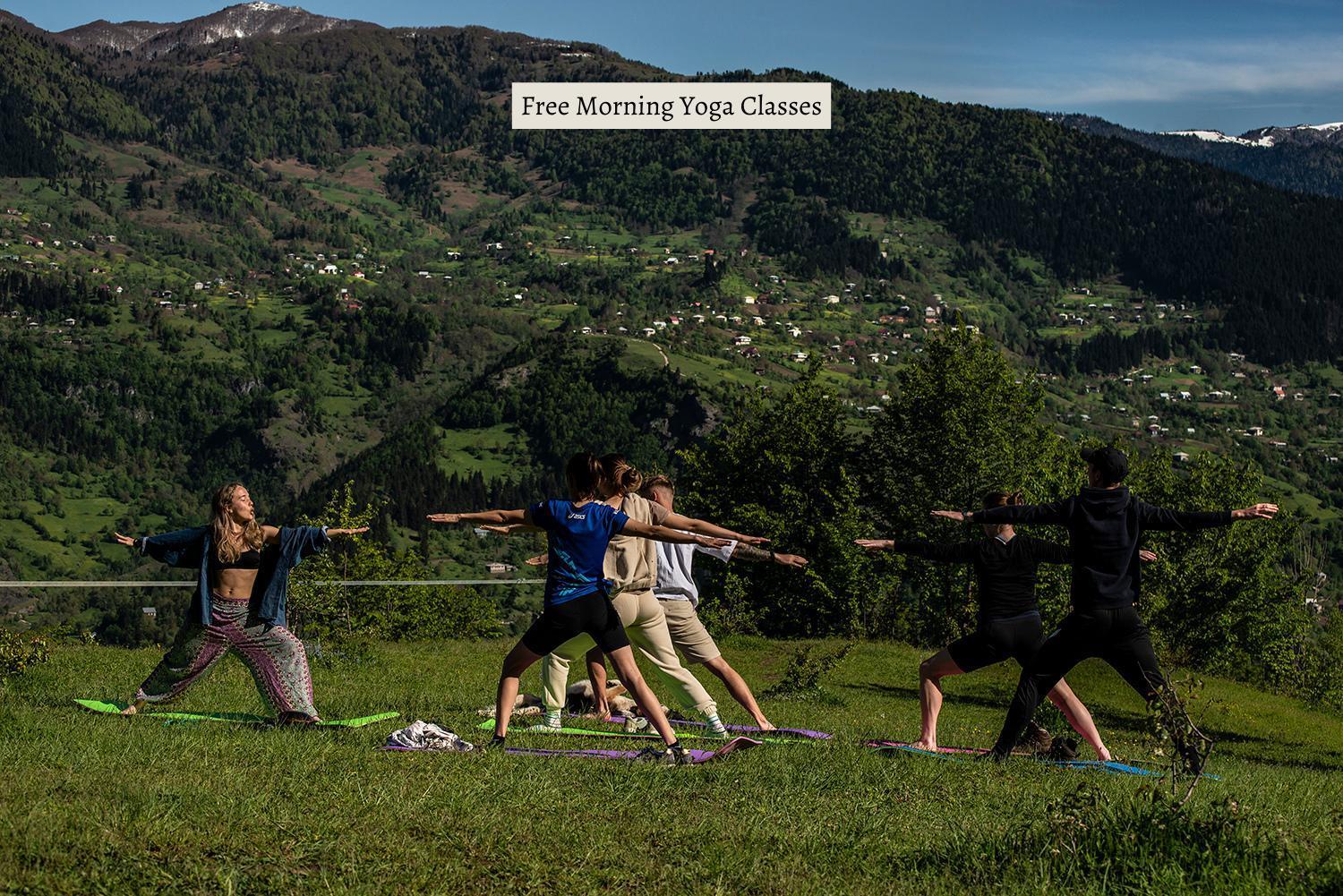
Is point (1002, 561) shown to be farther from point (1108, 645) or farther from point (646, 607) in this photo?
point (646, 607)

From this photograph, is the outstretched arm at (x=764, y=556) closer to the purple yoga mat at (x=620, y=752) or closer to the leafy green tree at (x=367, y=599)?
the purple yoga mat at (x=620, y=752)

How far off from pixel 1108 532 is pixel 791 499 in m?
41.1

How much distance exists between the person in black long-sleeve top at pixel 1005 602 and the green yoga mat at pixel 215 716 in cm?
446

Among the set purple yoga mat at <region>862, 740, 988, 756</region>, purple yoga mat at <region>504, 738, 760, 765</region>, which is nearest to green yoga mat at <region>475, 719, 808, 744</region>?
purple yoga mat at <region>862, 740, 988, 756</region>

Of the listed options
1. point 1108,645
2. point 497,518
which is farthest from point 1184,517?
point 497,518

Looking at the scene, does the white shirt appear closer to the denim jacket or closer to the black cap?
the denim jacket

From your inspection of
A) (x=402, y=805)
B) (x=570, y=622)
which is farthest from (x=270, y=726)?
(x=402, y=805)

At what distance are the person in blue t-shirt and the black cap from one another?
115 inches

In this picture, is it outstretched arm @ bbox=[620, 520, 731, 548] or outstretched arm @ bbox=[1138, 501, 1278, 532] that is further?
outstretched arm @ bbox=[1138, 501, 1278, 532]

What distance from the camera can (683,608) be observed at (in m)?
13.0

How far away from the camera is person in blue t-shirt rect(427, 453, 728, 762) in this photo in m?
10.5

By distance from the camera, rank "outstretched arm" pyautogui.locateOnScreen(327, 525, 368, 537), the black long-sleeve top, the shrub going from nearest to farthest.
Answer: "outstretched arm" pyautogui.locateOnScreen(327, 525, 368, 537), the black long-sleeve top, the shrub

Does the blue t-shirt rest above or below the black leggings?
above

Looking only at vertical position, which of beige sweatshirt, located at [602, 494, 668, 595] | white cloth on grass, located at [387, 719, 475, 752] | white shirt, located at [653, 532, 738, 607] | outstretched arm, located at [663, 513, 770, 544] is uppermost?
outstretched arm, located at [663, 513, 770, 544]
